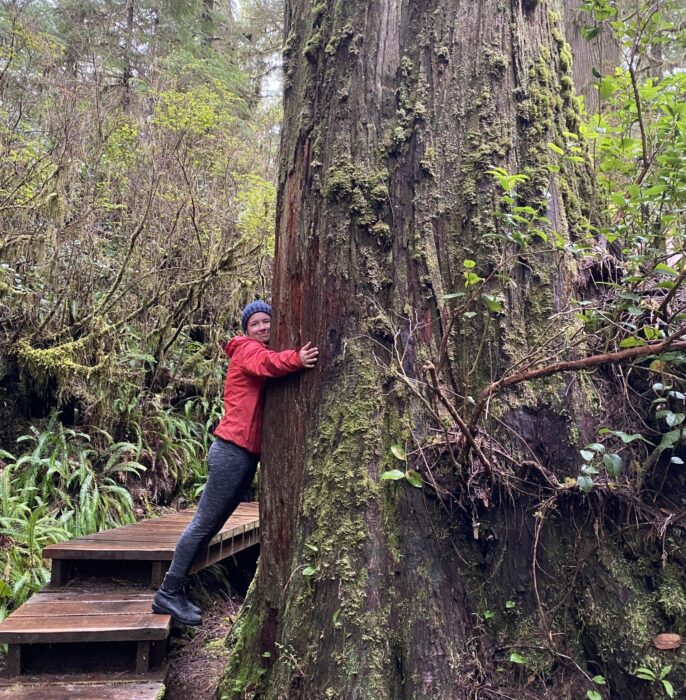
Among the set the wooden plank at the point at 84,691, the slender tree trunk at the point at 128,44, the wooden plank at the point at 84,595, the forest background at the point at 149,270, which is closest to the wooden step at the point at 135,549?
the wooden plank at the point at 84,595

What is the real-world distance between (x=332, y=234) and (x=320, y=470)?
3.40ft

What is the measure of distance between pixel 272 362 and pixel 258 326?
3.18 ft

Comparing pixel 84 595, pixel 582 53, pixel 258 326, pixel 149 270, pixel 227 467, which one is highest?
pixel 582 53

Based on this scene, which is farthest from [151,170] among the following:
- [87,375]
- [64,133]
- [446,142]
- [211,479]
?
[446,142]

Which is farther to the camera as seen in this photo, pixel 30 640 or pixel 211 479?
pixel 211 479

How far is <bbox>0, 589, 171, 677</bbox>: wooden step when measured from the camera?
3.09 meters

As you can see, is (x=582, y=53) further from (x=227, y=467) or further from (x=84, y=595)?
(x=84, y=595)

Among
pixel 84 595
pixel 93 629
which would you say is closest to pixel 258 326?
pixel 93 629

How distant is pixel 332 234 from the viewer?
256 centimetres

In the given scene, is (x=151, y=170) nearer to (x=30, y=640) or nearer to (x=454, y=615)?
(x=30, y=640)

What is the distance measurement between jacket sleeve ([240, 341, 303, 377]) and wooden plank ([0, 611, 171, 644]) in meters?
1.59

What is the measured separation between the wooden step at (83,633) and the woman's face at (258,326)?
68.6 inches

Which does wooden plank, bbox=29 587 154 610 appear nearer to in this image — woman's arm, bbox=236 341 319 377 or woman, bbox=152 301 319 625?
woman, bbox=152 301 319 625

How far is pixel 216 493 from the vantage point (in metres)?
3.37
